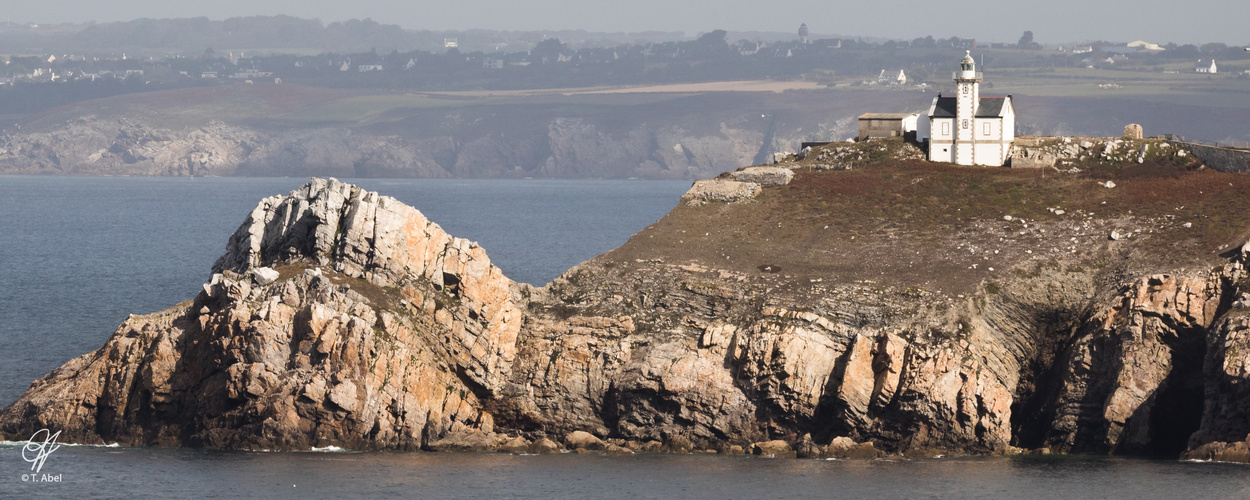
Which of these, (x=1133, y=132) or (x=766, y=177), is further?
(x=1133, y=132)

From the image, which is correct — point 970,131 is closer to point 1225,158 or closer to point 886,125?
point 886,125

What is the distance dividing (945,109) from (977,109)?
1.98 m

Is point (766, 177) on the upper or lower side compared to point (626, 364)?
upper

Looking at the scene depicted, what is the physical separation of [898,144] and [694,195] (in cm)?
1716

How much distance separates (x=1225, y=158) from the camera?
284ft

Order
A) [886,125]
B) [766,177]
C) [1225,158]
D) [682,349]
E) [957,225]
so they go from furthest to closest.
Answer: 1. [886,125]
2. [766,177]
3. [1225,158]
4. [957,225]
5. [682,349]

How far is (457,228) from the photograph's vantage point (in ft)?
546

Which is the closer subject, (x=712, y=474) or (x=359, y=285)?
(x=712, y=474)

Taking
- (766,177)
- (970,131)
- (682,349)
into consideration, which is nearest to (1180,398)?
(682,349)

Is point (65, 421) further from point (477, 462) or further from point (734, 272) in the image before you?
point (734, 272)

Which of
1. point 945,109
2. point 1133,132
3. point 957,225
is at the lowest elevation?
point 957,225

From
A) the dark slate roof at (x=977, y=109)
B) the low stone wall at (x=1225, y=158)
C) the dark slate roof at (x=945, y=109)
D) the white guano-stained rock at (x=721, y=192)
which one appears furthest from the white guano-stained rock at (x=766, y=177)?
the low stone wall at (x=1225, y=158)

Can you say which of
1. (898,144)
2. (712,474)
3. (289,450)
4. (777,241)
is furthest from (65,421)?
(898,144)

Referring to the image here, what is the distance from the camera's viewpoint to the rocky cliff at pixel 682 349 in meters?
63.7
